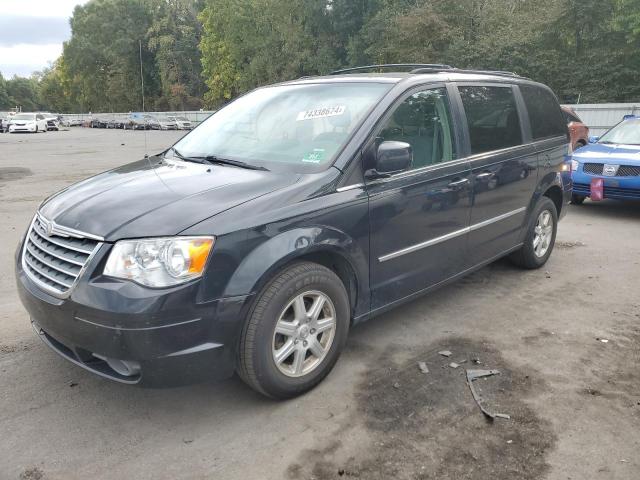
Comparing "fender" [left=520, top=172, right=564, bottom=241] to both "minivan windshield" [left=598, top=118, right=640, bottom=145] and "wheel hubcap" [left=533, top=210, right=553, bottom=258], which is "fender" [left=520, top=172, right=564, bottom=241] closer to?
"wheel hubcap" [left=533, top=210, right=553, bottom=258]

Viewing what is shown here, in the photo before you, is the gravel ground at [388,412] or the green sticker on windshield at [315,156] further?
the green sticker on windshield at [315,156]

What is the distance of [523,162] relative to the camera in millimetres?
4812

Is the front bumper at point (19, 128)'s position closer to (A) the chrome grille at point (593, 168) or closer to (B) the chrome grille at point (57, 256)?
(A) the chrome grille at point (593, 168)

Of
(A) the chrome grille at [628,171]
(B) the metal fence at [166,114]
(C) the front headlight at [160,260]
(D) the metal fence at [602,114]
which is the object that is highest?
(B) the metal fence at [166,114]

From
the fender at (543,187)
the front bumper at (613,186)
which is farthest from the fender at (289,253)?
the front bumper at (613,186)

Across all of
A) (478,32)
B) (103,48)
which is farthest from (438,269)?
(103,48)

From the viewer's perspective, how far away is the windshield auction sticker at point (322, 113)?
Result: 360 centimetres

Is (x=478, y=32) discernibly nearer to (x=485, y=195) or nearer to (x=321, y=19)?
(x=321, y=19)

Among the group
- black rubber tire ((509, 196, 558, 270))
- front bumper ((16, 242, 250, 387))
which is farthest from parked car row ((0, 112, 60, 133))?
front bumper ((16, 242, 250, 387))

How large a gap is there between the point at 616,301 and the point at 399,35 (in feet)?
118

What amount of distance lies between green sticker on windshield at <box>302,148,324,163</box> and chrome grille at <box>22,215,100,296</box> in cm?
132

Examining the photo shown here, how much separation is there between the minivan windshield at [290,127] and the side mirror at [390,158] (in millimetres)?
244

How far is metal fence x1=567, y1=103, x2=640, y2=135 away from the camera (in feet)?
67.8

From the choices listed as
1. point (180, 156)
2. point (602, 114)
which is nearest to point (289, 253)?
point (180, 156)
